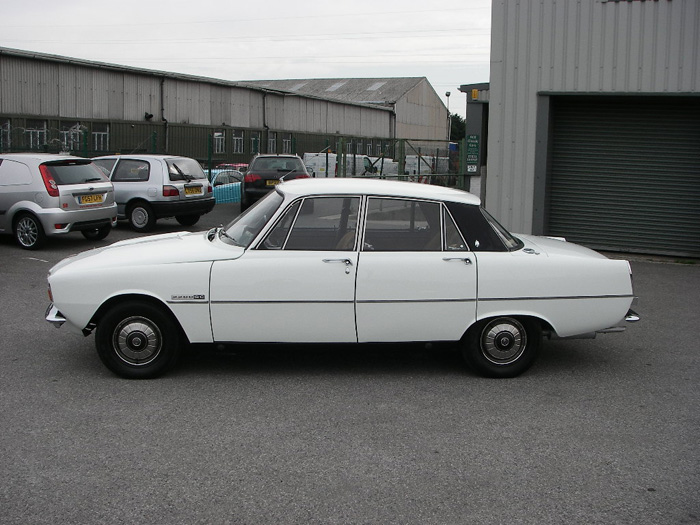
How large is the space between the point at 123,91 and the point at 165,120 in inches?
109

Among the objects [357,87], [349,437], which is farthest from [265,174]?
[357,87]

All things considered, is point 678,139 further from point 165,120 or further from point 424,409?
point 165,120

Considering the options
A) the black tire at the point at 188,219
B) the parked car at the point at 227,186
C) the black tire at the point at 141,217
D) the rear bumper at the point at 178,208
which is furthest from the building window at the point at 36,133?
the rear bumper at the point at 178,208

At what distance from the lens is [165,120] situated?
3847cm

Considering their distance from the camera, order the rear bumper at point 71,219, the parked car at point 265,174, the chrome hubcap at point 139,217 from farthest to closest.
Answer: the parked car at point 265,174
the chrome hubcap at point 139,217
the rear bumper at point 71,219

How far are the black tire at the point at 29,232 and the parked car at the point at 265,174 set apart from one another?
7.79 metres

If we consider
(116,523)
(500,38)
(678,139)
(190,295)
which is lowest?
(116,523)

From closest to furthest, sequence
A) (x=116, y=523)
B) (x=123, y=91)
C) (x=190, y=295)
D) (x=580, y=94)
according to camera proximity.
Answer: (x=116, y=523)
(x=190, y=295)
(x=580, y=94)
(x=123, y=91)

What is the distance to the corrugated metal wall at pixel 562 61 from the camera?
1270 cm

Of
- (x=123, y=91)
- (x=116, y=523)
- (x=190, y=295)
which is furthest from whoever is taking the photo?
(x=123, y=91)

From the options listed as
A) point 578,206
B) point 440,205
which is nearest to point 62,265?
point 440,205

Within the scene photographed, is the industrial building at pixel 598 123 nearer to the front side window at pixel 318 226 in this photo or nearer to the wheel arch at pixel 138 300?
the front side window at pixel 318 226

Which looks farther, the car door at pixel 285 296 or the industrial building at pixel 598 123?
the industrial building at pixel 598 123

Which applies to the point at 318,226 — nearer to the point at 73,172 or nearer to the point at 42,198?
the point at 42,198
